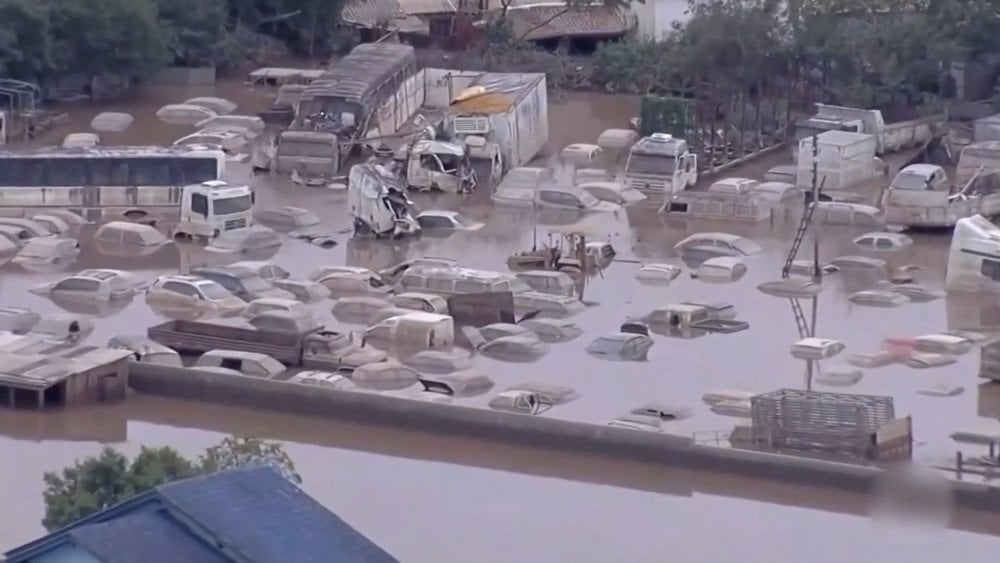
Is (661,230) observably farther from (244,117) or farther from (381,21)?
(381,21)

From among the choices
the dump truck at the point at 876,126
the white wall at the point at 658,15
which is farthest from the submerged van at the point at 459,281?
the white wall at the point at 658,15

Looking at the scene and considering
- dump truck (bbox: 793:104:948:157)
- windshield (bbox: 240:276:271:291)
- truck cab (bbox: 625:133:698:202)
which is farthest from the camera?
dump truck (bbox: 793:104:948:157)

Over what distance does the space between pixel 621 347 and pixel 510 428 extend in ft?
6.72

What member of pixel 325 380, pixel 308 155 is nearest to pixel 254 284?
pixel 325 380

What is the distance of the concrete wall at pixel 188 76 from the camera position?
22.6m

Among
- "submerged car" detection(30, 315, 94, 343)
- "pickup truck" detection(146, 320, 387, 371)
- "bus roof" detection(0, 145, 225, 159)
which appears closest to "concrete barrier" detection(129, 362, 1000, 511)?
"pickup truck" detection(146, 320, 387, 371)

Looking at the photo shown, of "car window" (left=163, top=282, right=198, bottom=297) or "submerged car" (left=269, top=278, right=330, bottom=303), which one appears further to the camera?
"submerged car" (left=269, top=278, right=330, bottom=303)

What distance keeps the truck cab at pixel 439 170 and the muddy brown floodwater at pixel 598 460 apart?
8.81 ft

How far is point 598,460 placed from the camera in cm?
1041

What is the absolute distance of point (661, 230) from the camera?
54.2 feet

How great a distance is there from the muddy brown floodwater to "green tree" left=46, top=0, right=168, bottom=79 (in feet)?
21.0

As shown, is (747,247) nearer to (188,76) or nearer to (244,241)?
(244,241)

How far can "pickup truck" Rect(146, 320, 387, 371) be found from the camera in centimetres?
1205

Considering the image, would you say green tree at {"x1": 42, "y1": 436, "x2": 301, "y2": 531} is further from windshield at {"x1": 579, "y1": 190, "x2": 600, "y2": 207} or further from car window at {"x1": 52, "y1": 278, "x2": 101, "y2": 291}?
windshield at {"x1": 579, "y1": 190, "x2": 600, "y2": 207}
